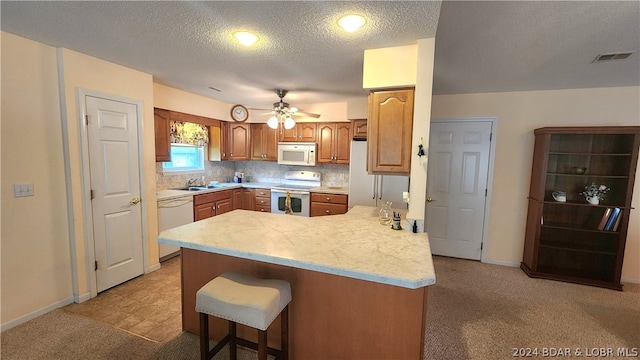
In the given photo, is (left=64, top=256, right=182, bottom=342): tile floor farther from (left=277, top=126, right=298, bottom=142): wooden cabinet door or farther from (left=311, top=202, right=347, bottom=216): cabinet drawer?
(left=277, top=126, right=298, bottom=142): wooden cabinet door

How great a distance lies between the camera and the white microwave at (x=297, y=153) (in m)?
4.79

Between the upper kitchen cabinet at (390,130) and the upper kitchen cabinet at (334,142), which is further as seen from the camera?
the upper kitchen cabinet at (334,142)

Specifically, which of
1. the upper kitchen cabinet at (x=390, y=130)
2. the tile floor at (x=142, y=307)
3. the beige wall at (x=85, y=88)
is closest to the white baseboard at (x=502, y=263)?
the upper kitchen cabinet at (x=390, y=130)

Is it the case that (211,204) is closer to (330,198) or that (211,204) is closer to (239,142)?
(239,142)

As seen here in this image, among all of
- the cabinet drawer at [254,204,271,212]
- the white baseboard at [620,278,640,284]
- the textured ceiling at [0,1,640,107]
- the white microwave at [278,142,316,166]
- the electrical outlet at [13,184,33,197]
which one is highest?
the textured ceiling at [0,1,640,107]

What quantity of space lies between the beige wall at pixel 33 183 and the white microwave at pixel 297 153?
304cm

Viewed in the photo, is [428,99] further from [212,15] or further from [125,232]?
[125,232]

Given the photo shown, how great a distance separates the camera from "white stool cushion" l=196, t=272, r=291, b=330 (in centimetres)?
143

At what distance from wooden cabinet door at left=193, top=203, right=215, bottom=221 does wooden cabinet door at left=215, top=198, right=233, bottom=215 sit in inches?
4.8

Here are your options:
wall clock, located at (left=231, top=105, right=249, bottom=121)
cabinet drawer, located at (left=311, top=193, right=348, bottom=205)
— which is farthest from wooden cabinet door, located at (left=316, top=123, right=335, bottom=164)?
wall clock, located at (left=231, top=105, right=249, bottom=121)

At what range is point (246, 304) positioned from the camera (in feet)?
4.74

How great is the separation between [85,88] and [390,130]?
2847 mm

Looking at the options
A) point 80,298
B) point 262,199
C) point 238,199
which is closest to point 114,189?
point 80,298

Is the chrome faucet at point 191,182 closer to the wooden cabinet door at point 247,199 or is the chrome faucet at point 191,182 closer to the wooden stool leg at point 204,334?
the wooden cabinet door at point 247,199
